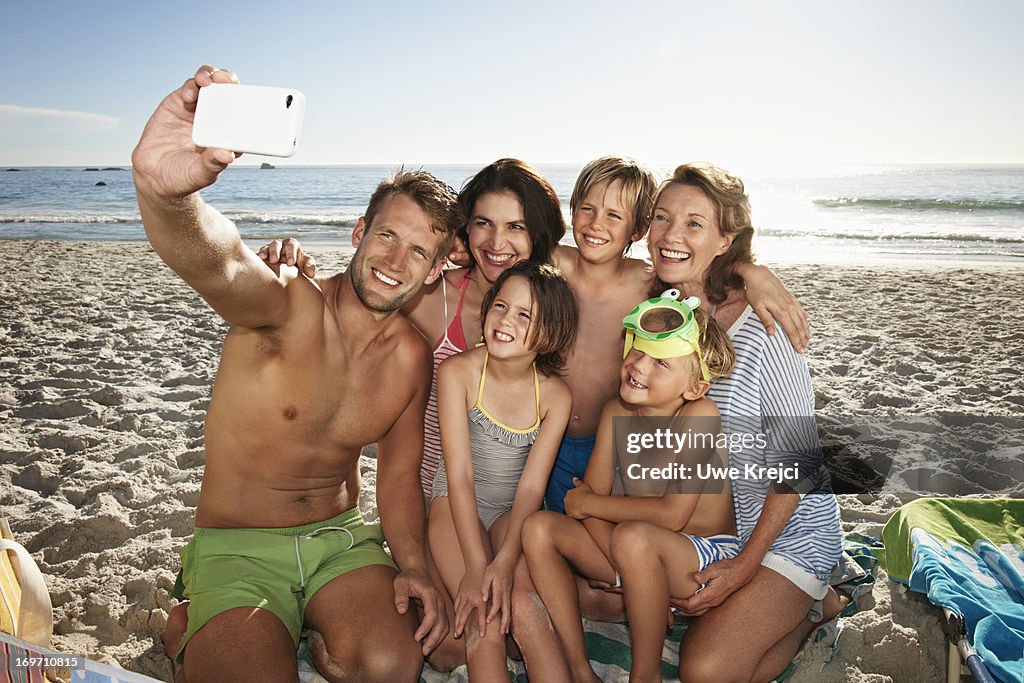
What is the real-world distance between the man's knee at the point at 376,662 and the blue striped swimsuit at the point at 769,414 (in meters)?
1.24

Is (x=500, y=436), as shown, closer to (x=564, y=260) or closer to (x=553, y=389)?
(x=553, y=389)

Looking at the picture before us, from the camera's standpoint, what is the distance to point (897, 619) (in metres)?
3.03

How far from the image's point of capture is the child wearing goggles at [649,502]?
252 centimetres

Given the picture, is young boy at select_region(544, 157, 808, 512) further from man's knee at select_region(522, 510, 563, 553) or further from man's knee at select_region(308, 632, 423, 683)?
man's knee at select_region(308, 632, 423, 683)

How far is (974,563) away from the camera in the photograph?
3.13 meters

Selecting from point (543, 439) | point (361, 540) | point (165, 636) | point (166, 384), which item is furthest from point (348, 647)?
point (166, 384)

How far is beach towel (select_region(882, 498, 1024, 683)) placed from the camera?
102 inches

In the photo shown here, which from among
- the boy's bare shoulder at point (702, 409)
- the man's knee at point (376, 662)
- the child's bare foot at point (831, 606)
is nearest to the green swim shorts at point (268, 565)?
the man's knee at point (376, 662)

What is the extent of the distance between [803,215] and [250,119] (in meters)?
21.9

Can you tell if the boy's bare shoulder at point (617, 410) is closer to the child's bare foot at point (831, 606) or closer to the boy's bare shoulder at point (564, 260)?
the boy's bare shoulder at point (564, 260)

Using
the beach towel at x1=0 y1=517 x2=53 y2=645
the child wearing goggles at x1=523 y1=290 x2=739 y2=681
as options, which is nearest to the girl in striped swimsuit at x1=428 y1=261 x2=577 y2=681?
the child wearing goggles at x1=523 y1=290 x2=739 y2=681

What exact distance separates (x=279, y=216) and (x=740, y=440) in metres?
20.2

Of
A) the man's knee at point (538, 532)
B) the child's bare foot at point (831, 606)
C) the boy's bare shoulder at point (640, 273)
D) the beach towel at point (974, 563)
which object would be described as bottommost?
the child's bare foot at point (831, 606)

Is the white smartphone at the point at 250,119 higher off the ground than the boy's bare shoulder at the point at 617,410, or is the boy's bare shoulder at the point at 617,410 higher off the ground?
the white smartphone at the point at 250,119
